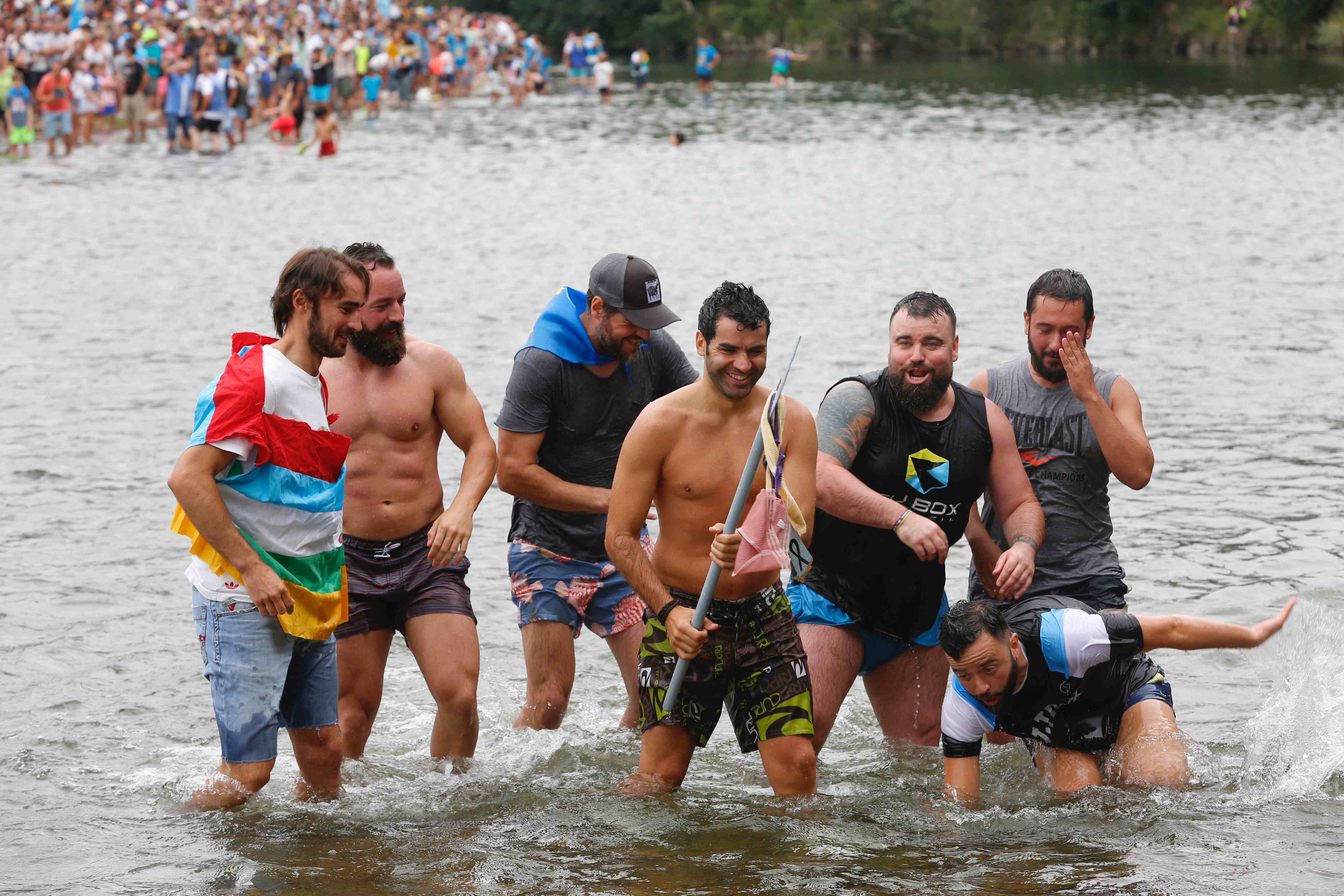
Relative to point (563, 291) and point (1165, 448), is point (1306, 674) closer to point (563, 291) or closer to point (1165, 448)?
point (563, 291)

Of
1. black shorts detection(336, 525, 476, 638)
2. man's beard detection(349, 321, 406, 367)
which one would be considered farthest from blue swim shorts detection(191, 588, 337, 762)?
man's beard detection(349, 321, 406, 367)

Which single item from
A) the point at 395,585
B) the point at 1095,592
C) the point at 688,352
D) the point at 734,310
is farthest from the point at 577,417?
the point at 688,352

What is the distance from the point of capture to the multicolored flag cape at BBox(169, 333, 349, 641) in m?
5.25

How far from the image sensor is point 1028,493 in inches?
246

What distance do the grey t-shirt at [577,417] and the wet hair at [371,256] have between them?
2.38ft

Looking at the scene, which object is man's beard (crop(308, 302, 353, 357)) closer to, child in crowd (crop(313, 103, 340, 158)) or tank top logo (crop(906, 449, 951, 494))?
tank top logo (crop(906, 449, 951, 494))

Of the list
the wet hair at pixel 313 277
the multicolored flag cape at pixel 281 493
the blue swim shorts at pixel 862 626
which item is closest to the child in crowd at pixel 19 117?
the wet hair at pixel 313 277

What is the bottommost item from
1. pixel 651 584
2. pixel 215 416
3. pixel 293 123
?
pixel 651 584

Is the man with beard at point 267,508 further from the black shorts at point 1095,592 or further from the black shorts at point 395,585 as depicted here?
the black shorts at point 1095,592

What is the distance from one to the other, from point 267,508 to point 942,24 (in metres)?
70.6

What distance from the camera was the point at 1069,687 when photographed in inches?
240

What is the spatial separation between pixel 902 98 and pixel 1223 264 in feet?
101

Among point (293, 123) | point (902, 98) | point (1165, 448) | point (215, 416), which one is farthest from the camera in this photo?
point (902, 98)

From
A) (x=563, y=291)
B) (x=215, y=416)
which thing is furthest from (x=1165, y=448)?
(x=215, y=416)
